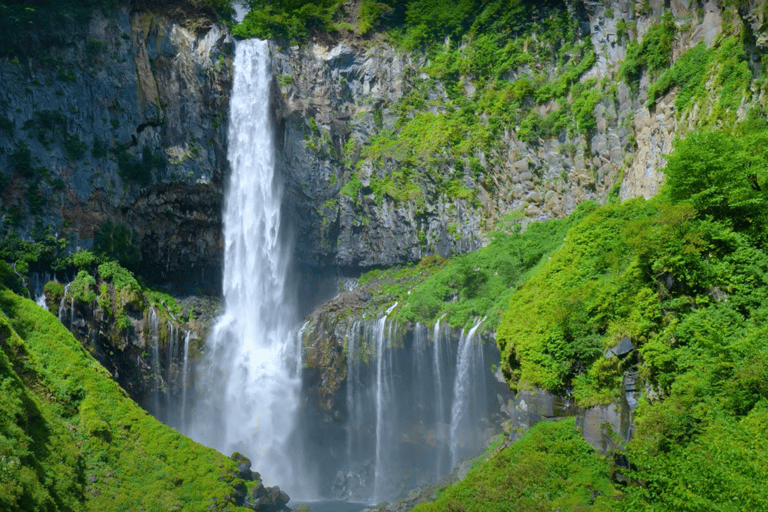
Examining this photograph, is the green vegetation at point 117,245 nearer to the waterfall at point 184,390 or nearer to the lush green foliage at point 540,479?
the waterfall at point 184,390

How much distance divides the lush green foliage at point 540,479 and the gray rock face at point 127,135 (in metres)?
29.5

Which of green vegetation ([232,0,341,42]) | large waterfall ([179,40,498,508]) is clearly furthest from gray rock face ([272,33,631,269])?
large waterfall ([179,40,498,508])

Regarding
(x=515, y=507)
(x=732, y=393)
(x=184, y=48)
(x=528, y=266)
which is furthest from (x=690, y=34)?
(x=184, y=48)

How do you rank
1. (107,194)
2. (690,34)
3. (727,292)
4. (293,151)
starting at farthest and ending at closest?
(293,151) < (107,194) < (690,34) < (727,292)

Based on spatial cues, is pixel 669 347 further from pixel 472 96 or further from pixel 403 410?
pixel 472 96

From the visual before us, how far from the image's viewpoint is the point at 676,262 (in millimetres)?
13289

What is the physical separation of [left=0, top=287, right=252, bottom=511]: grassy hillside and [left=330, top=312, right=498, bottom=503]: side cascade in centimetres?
1186

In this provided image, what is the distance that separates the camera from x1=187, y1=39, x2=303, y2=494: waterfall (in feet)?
120

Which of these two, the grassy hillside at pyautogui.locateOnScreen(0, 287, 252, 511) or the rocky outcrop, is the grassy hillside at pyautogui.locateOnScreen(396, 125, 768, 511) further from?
the rocky outcrop

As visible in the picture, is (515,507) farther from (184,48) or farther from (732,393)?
(184,48)

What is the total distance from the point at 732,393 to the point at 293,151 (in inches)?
1487

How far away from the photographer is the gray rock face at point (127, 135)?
3509 cm

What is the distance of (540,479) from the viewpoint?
47.8 feet

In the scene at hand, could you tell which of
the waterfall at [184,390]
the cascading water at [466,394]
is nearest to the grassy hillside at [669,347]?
the cascading water at [466,394]
